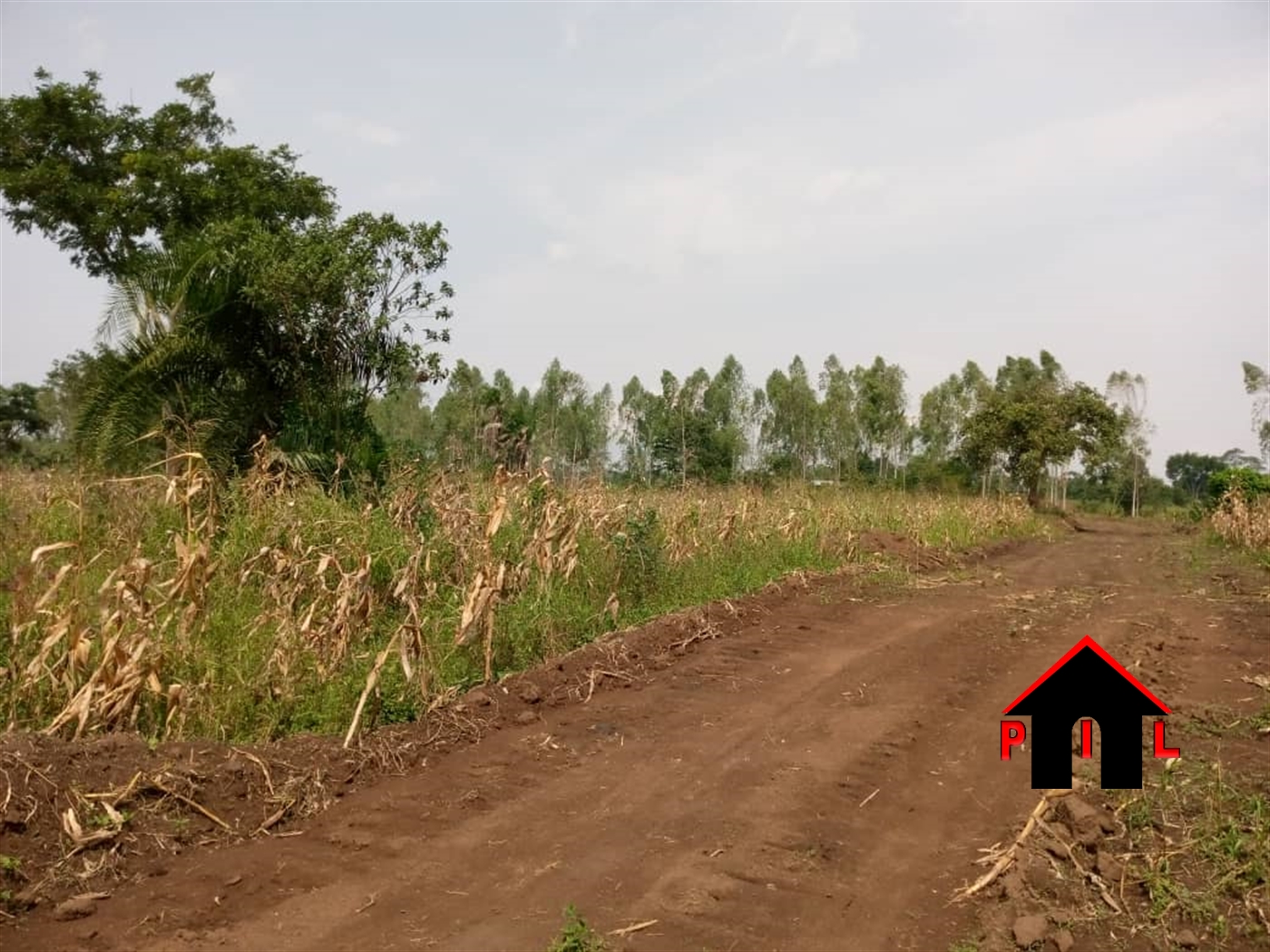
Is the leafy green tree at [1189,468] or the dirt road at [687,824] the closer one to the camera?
the dirt road at [687,824]

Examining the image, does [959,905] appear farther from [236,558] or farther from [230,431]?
[230,431]

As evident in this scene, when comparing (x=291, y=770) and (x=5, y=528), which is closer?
(x=291, y=770)

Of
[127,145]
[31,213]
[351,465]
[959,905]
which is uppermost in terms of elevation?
[127,145]

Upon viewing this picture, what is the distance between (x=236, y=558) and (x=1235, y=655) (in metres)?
8.40

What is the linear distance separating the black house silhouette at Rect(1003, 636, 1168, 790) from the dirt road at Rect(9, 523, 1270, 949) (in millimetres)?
202

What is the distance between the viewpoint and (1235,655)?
7.99 metres

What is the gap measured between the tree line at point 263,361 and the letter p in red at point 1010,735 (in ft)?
17.1

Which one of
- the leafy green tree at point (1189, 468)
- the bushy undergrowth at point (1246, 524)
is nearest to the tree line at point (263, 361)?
the bushy undergrowth at point (1246, 524)

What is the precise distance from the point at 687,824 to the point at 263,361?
10057 mm

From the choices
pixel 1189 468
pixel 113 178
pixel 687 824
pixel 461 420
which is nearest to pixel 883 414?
pixel 461 420

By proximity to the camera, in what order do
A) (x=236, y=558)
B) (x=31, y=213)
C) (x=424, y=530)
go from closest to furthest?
1. (x=236, y=558)
2. (x=424, y=530)
3. (x=31, y=213)

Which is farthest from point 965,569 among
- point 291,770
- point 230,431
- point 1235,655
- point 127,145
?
point 127,145

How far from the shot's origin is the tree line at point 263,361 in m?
11.6

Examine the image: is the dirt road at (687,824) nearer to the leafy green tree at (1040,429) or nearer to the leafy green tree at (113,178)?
the leafy green tree at (113,178)
